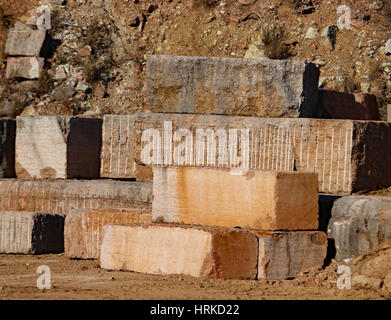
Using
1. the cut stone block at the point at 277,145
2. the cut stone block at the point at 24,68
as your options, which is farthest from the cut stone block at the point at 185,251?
the cut stone block at the point at 24,68

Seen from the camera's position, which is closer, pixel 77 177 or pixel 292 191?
pixel 292 191

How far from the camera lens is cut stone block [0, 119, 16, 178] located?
9.34 metres

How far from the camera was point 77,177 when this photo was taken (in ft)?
29.6

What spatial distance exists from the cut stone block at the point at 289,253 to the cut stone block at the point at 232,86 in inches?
66.1

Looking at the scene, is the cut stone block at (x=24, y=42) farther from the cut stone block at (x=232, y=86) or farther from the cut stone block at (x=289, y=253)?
the cut stone block at (x=289, y=253)

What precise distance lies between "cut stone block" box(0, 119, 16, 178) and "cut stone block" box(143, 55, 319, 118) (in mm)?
1896

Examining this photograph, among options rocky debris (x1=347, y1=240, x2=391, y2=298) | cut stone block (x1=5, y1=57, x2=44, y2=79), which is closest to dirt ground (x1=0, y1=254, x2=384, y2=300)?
rocky debris (x1=347, y1=240, x2=391, y2=298)

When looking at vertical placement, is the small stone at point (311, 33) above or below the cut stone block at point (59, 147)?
above

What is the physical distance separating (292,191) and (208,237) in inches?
28.0

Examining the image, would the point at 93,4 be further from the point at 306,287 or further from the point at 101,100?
the point at 306,287

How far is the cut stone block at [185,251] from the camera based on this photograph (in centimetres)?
627

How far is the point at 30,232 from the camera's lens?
8125 mm

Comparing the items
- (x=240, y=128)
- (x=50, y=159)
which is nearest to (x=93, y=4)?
(x=50, y=159)

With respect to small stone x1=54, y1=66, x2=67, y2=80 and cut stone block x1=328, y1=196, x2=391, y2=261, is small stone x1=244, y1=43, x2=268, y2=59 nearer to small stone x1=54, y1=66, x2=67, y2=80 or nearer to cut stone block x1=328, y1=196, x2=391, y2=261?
small stone x1=54, y1=66, x2=67, y2=80
